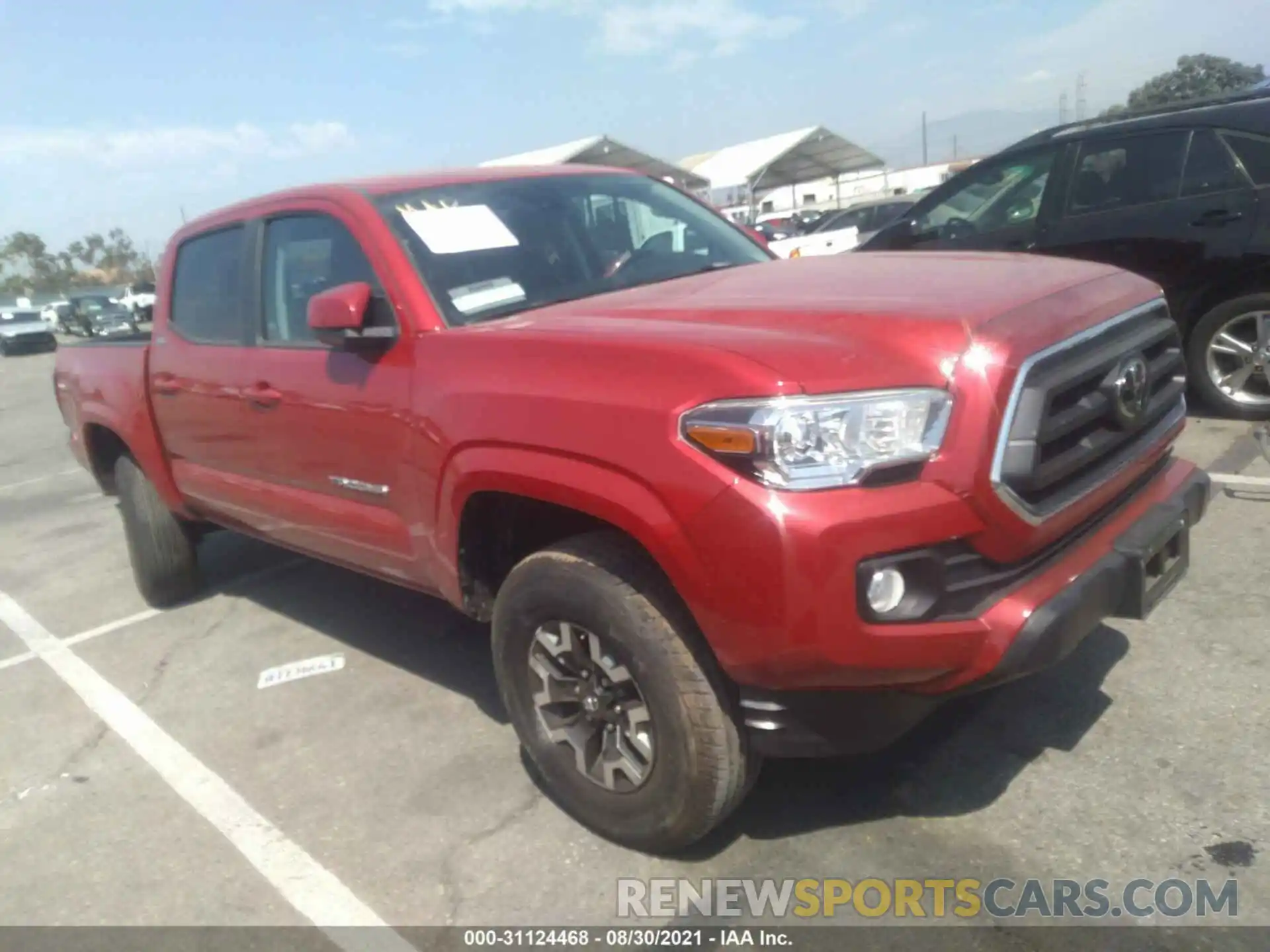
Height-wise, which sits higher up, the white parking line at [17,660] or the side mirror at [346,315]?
the side mirror at [346,315]

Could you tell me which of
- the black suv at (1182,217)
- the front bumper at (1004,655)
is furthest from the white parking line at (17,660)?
the black suv at (1182,217)

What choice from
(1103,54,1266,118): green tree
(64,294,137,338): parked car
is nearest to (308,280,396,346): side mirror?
(64,294,137,338): parked car

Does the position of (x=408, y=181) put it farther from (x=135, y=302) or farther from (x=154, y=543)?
(x=135, y=302)

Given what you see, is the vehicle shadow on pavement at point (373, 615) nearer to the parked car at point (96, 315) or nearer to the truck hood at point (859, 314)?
the truck hood at point (859, 314)

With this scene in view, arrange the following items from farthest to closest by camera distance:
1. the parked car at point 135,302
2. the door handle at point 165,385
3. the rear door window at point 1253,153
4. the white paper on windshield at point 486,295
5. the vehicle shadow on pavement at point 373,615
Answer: the parked car at point 135,302, the rear door window at point 1253,153, the door handle at point 165,385, the vehicle shadow on pavement at point 373,615, the white paper on windshield at point 486,295

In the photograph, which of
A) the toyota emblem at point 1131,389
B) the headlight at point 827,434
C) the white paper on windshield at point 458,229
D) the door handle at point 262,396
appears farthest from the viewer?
the door handle at point 262,396

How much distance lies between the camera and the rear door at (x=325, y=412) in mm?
3326

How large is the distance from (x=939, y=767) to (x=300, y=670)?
269 centimetres

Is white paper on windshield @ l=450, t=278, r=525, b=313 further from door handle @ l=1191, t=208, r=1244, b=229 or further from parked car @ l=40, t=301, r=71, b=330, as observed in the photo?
parked car @ l=40, t=301, r=71, b=330

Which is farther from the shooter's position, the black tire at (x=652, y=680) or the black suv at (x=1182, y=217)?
the black suv at (x=1182, y=217)

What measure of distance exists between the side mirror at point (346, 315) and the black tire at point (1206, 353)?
15.4ft

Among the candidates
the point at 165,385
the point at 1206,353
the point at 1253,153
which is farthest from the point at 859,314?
the point at 1253,153

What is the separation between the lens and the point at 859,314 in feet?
8.47

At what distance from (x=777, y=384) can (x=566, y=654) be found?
3.33ft
